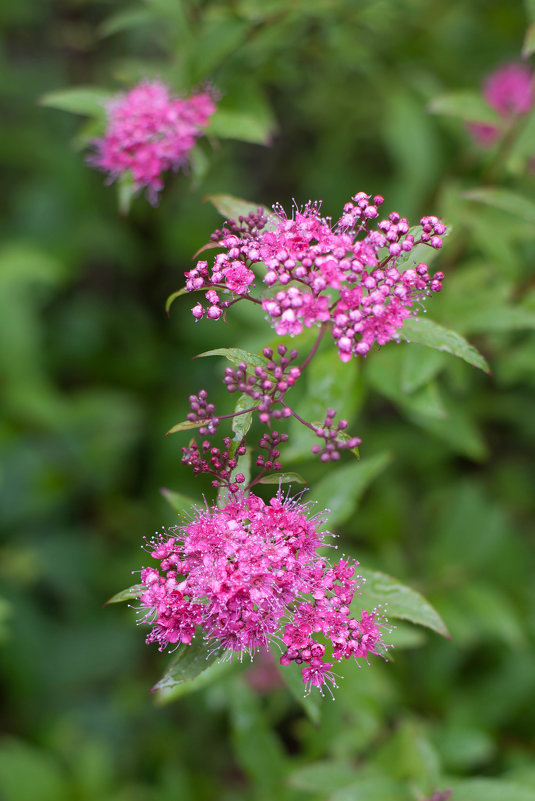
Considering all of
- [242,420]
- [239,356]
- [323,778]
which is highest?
[239,356]

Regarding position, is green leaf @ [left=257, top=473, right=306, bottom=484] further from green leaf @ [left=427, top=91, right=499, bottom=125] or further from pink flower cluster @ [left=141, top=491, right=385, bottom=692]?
green leaf @ [left=427, top=91, right=499, bottom=125]

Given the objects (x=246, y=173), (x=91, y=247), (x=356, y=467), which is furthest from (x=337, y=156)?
(x=356, y=467)

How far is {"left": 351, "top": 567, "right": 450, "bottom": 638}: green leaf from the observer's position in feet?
6.88

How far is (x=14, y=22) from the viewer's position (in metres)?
5.69

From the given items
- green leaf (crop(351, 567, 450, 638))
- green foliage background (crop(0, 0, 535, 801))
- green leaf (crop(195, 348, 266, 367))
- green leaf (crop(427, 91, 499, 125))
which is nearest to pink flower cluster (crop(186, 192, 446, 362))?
green leaf (crop(195, 348, 266, 367))

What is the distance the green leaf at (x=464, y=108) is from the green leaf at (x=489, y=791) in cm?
286

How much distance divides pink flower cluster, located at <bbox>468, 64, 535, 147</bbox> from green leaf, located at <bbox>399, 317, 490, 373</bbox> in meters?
1.76

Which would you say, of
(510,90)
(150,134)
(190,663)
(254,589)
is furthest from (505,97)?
(190,663)

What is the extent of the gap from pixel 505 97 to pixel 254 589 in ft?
11.3

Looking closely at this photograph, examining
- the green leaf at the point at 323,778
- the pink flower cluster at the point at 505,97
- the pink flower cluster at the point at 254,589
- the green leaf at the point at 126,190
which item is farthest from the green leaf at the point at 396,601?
the pink flower cluster at the point at 505,97

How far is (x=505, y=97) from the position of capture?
397 centimetres

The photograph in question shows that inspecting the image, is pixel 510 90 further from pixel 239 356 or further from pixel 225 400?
pixel 239 356

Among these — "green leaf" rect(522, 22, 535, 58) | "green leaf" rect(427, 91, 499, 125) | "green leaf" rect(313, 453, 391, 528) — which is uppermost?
"green leaf" rect(427, 91, 499, 125)

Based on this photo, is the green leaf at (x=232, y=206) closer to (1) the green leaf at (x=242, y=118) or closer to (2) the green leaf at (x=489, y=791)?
(1) the green leaf at (x=242, y=118)
